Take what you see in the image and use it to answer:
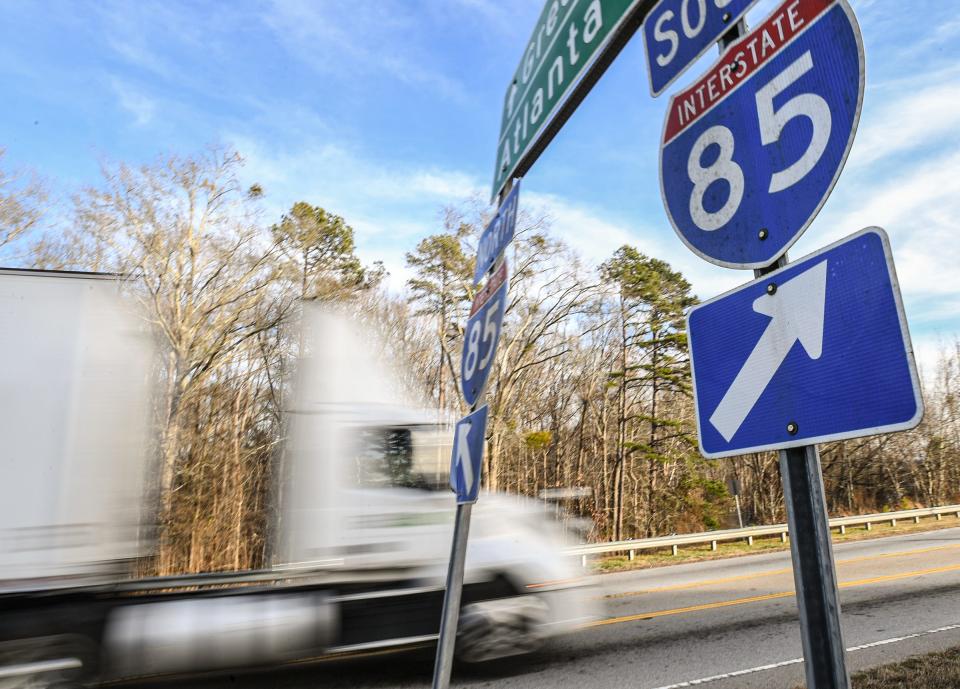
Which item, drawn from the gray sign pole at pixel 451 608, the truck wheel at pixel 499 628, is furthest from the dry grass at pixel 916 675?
the gray sign pole at pixel 451 608

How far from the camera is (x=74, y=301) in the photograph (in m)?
5.32

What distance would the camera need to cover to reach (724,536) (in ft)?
55.7

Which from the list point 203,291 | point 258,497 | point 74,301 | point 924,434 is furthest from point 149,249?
point 924,434

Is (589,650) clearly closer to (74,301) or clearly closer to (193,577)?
(193,577)

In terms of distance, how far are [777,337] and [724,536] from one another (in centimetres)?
1791

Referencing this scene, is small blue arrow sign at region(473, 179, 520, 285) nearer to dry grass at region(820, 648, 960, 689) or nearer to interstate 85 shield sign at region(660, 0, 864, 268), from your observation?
interstate 85 shield sign at region(660, 0, 864, 268)

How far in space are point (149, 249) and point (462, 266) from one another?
453 inches

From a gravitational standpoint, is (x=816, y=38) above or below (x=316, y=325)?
below

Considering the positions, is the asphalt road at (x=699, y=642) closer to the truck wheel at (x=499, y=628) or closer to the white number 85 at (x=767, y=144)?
the truck wheel at (x=499, y=628)

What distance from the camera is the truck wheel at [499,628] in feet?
19.0

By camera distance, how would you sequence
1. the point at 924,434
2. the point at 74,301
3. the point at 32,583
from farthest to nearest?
the point at 924,434 → the point at 74,301 → the point at 32,583

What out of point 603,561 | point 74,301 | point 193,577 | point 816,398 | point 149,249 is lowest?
point 603,561

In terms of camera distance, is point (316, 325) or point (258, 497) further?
point (258, 497)

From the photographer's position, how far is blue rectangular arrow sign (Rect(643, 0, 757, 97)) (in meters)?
1.60
